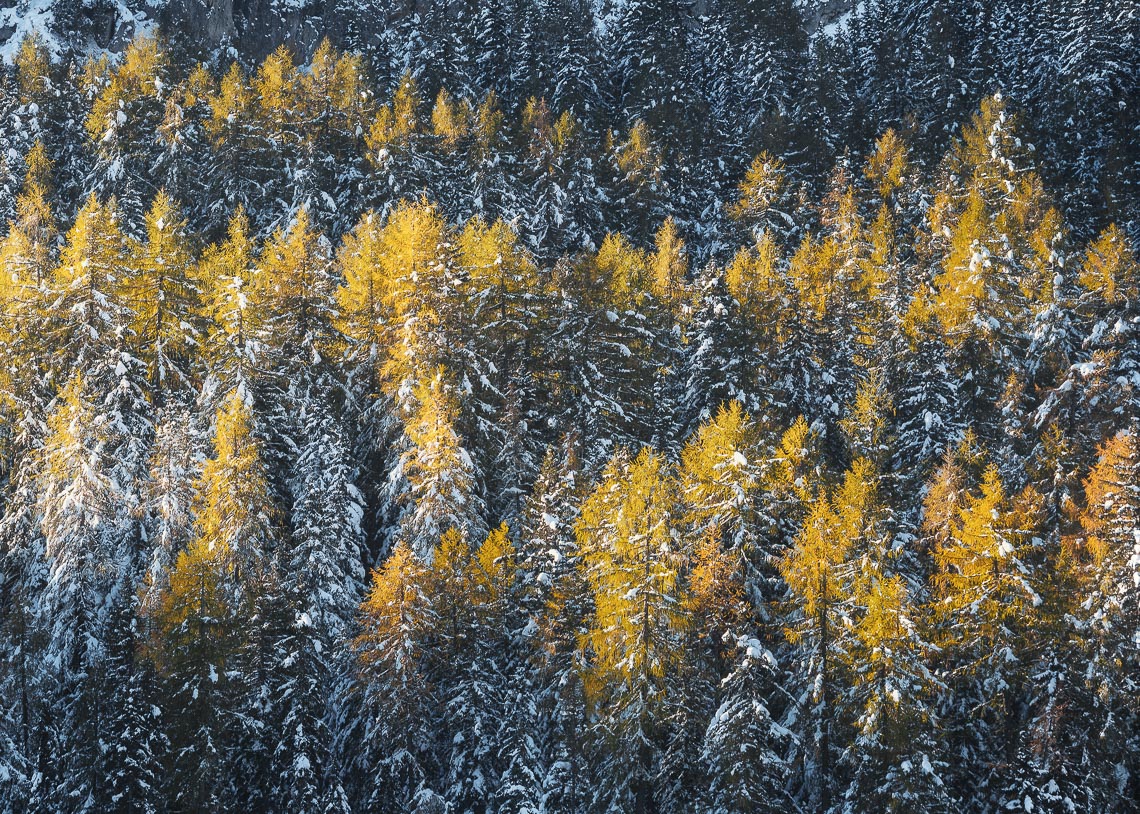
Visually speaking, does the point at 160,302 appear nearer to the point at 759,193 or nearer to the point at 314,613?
the point at 314,613

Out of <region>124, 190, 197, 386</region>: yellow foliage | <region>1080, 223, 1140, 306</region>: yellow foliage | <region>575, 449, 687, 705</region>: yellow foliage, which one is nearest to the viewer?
<region>575, 449, 687, 705</region>: yellow foliage

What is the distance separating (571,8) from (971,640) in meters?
68.3

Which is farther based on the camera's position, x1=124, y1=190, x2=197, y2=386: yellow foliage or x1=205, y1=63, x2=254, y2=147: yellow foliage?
x1=205, y1=63, x2=254, y2=147: yellow foliage

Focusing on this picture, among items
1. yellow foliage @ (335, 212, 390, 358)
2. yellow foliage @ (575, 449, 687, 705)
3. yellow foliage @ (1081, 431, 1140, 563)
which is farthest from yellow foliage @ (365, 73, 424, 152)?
yellow foliage @ (1081, 431, 1140, 563)

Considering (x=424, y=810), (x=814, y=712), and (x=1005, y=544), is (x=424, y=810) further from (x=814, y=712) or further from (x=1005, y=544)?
(x=1005, y=544)

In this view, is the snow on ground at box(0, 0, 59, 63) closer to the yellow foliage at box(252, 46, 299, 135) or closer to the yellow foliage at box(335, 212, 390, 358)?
the yellow foliage at box(252, 46, 299, 135)

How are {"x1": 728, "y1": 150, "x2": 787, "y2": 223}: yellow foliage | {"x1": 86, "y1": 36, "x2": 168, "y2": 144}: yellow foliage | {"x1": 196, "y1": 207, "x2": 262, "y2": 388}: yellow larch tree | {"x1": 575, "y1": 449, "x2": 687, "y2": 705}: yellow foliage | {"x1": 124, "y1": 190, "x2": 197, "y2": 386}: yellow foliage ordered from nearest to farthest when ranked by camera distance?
{"x1": 575, "y1": 449, "x2": 687, "y2": 705}: yellow foliage
{"x1": 196, "y1": 207, "x2": 262, "y2": 388}: yellow larch tree
{"x1": 124, "y1": 190, "x2": 197, "y2": 386}: yellow foliage
{"x1": 728, "y1": 150, "x2": 787, "y2": 223}: yellow foliage
{"x1": 86, "y1": 36, "x2": 168, "y2": 144}: yellow foliage

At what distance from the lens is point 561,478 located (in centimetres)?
3155

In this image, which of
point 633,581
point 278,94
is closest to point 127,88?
point 278,94

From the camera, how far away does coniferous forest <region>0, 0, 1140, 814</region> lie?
2748cm

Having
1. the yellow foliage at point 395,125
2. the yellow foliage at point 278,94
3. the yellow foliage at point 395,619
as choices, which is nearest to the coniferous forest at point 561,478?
the yellow foliage at point 395,619

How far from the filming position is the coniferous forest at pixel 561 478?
2748 centimetres

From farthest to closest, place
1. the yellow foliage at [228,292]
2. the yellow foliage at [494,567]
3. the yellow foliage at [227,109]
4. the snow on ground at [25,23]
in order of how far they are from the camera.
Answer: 1. the snow on ground at [25,23]
2. the yellow foliage at [227,109]
3. the yellow foliage at [228,292]
4. the yellow foliage at [494,567]

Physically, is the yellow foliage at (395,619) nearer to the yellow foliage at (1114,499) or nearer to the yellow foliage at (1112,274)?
the yellow foliage at (1114,499)
